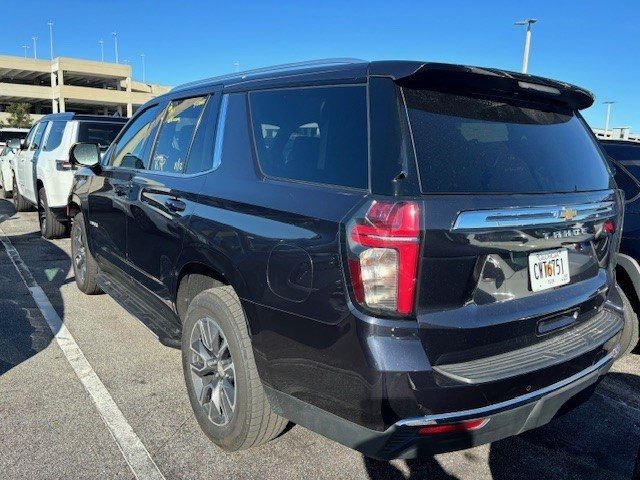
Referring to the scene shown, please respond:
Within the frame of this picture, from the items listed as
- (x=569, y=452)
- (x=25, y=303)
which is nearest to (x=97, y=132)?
(x=25, y=303)

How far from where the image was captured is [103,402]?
3.34m

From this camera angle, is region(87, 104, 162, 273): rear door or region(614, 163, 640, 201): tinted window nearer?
region(87, 104, 162, 273): rear door

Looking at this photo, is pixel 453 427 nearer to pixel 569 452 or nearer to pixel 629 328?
pixel 569 452

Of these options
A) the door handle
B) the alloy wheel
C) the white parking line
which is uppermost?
the door handle

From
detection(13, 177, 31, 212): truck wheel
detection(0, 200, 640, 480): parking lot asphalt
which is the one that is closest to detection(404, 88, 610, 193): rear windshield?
detection(0, 200, 640, 480): parking lot asphalt

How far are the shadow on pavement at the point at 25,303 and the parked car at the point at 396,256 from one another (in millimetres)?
1842

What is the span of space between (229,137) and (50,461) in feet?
6.20

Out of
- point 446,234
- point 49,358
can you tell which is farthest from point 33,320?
point 446,234

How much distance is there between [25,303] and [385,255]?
14.7ft

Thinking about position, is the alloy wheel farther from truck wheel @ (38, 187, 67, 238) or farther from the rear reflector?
truck wheel @ (38, 187, 67, 238)

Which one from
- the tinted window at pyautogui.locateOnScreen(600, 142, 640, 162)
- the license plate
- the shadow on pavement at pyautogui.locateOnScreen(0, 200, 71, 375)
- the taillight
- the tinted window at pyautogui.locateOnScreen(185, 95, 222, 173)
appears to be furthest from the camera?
the tinted window at pyautogui.locateOnScreen(600, 142, 640, 162)

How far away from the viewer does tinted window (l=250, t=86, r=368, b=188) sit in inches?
86.0

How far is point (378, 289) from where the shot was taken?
6.49 feet

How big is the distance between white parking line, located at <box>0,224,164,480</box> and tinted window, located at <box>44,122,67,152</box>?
3212 millimetres
